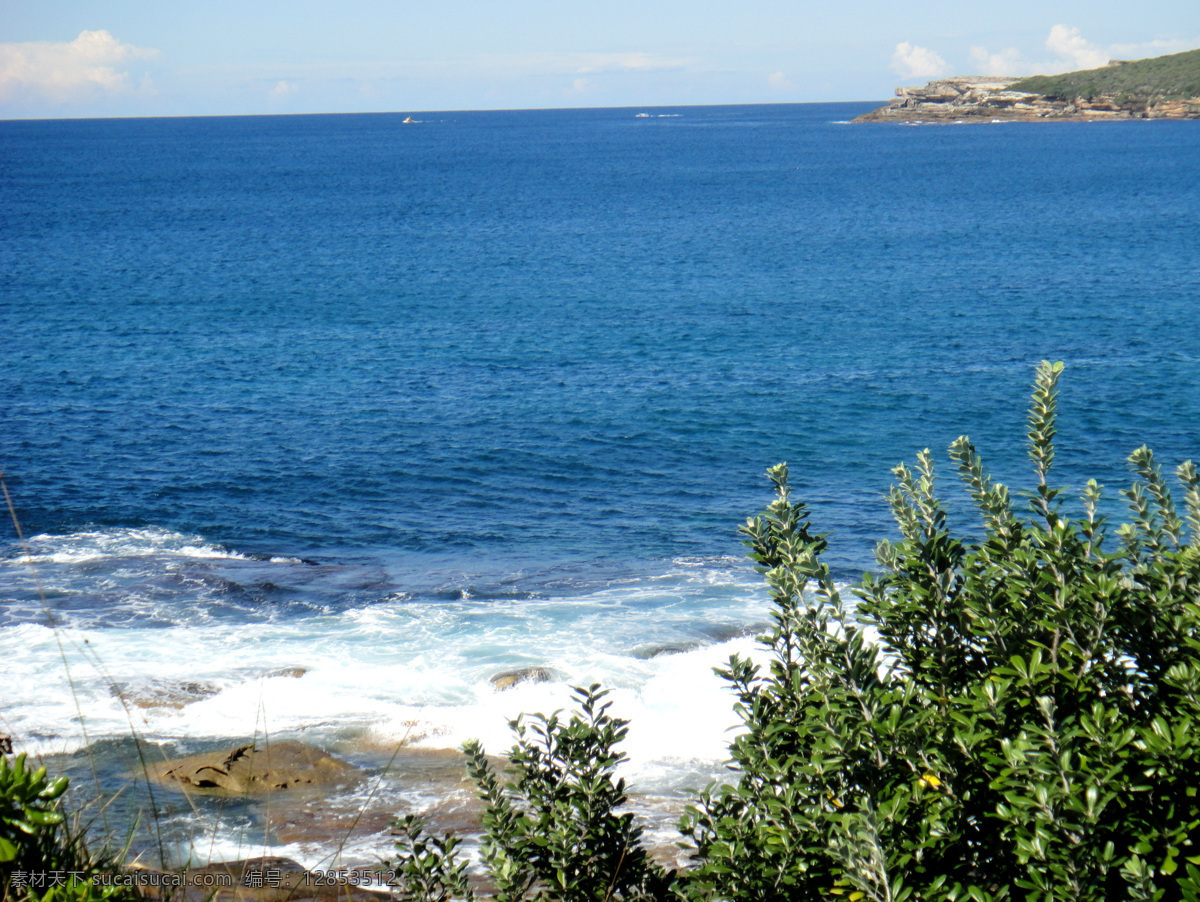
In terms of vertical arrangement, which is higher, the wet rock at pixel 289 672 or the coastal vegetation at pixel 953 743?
the coastal vegetation at pixel 953 743

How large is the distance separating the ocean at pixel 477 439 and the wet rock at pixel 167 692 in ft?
0.17

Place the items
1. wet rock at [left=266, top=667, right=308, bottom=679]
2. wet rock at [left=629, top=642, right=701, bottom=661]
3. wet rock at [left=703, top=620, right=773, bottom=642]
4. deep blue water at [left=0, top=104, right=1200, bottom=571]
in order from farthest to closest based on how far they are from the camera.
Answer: deep blue water at [left=0, top=104, right=1200, bottom=571] < wet rock at [left=703, top=620, right=773, bottom=642] < wet rock at [left=629, top=642, right=701, bottom=661] < wet rock at [left=266, top=667, right=308, bottom=679]

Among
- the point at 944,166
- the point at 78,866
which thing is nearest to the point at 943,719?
the point at 78,866

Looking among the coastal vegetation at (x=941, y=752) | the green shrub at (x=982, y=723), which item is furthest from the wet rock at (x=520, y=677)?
the green shrub at (x=982, y=723)

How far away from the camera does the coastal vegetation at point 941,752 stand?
382cm

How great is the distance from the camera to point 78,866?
4676mm

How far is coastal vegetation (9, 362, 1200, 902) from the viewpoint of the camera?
12.5 ft

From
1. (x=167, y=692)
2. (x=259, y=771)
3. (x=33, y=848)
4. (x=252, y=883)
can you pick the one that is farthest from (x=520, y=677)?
(x=33, y=848)

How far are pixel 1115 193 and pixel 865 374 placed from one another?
68.2m

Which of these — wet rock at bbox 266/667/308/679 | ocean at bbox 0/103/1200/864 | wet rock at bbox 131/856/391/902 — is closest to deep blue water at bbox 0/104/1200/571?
ocean at bbox 0/103/1200/864

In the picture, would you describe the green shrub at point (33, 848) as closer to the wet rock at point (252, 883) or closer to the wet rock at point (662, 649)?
the wet rock at point (252, 883)

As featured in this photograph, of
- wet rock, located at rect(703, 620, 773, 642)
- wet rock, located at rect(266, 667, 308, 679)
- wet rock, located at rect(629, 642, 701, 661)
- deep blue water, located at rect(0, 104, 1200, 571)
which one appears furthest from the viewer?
deep blue water, located at rect(0, 104, 1200, 571)

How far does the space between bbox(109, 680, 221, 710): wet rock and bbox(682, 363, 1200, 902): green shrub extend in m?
13.2

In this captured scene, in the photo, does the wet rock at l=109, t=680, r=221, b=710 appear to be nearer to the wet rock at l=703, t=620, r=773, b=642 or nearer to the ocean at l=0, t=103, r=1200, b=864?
the ocean at l=0, t=103, r=1200, b=864
